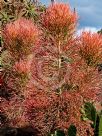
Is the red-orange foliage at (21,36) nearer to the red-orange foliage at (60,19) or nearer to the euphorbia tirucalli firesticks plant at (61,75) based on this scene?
the euphorbia tirucalli firesticks plant at (61,75)

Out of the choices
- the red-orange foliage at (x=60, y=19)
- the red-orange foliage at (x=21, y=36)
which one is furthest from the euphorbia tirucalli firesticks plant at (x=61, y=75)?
the red-orange foliage at (x=21, y=36)

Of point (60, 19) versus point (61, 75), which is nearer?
point (60, 19)

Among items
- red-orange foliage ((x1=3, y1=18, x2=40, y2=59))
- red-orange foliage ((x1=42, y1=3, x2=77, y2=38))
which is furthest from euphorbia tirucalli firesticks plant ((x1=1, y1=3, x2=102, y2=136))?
red-orange foliage ((x1=3, y1=18, x2=40, y2=59))

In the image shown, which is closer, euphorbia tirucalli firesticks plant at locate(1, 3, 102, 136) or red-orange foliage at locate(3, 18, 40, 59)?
euphorbia tirucalli firesticks plant at locate(1, 3, 102, 136)

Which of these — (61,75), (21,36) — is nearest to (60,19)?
(61,75)

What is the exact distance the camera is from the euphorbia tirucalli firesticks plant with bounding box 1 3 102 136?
9.67m

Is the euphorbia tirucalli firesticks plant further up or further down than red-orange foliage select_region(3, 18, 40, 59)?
further down

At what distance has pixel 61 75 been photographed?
9930mm

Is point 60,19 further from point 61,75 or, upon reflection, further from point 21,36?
point 21,36

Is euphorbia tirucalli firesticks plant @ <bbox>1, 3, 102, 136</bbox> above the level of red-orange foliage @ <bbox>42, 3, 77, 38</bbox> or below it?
below

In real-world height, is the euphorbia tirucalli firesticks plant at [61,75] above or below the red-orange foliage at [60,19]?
below

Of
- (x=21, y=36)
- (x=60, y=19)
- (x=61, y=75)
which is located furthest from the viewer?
(x=21, y=36)

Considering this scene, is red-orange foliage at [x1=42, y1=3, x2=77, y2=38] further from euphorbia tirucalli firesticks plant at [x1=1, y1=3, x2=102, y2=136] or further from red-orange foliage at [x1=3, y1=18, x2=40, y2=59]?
red-orange foliage at [x1=3, y1=18, x2=40, y2=59]

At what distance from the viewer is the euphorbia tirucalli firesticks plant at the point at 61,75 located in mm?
9672
